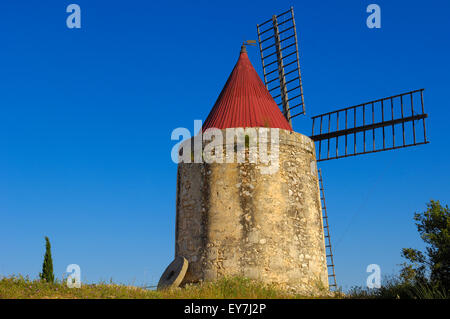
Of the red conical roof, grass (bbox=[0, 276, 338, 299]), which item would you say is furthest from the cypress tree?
the red conical roof

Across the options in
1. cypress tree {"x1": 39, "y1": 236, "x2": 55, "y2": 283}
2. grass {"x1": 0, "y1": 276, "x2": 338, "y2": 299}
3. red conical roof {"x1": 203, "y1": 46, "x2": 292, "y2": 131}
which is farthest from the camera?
cypress tree {"x1": 39, "y1": 236, "x2": 55, "y2": 283}

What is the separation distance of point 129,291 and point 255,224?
309cm

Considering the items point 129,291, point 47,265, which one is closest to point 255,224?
point 129,291

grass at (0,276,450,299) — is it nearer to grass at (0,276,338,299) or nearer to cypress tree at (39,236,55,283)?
grass at (0,276,338,299)

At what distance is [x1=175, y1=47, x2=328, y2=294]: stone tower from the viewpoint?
10641 mm

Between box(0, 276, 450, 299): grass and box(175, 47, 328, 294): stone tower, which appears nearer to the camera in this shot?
box(0, 276, 450, 299): grass

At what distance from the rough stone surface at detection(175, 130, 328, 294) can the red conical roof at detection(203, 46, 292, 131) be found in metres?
0.87

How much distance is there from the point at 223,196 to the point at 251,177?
781 mm

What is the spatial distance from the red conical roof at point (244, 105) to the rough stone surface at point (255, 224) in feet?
2.85

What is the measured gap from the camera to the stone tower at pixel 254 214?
34.9ft

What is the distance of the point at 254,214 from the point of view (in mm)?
10836

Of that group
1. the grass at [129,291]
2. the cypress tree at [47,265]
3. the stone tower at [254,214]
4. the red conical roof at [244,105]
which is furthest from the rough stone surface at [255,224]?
the cypress tree at [47,265]
